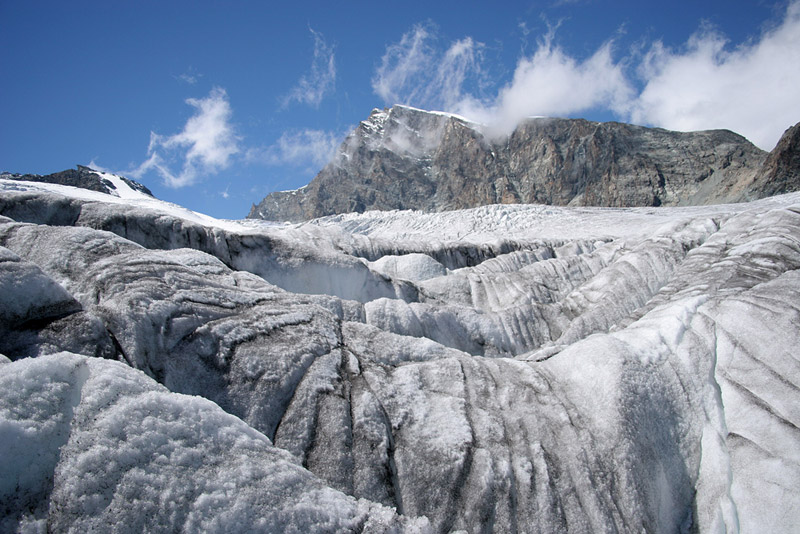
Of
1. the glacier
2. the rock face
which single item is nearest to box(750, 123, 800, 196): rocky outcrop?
the rock face

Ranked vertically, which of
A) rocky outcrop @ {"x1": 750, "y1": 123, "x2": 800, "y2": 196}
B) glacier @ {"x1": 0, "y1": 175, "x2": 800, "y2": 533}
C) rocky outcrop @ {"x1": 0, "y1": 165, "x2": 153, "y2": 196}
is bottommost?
glacier @ {"x1": 0, "y1": 175, "x2": 800, "y2": 533}

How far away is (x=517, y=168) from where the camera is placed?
9000cm

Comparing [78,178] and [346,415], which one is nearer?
[346,415]

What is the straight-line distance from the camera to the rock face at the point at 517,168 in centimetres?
6725

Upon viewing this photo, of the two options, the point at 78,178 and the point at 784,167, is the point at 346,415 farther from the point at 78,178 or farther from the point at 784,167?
the point at 78,178

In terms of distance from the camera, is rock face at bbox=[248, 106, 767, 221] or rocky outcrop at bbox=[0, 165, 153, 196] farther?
rock face at bbox=[248, 106, 767, 221]

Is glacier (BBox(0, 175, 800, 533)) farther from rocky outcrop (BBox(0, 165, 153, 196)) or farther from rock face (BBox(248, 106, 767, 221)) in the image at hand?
rock face (BBox(248, 106, 767, 221))

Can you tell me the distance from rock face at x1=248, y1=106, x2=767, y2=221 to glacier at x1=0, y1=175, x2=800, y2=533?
6479cm

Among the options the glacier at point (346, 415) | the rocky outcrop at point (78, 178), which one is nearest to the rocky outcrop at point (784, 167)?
the glacier at point (346, 415)

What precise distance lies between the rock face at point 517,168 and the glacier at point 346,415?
64791 millimetres

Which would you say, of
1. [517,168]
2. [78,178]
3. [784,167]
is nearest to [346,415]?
[784,167]

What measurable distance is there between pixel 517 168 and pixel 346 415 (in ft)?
303

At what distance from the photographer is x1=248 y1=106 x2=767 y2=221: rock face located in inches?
2648

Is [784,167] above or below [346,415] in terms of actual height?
above
